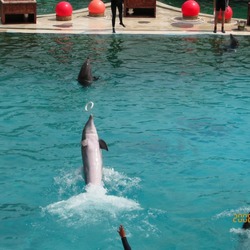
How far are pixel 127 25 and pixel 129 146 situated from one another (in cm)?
1362

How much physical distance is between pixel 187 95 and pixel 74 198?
23.9ft

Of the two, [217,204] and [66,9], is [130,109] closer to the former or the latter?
[217,204]

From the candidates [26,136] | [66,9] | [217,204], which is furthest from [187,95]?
[66,9]

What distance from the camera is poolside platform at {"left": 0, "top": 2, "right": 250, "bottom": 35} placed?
24.5 metres

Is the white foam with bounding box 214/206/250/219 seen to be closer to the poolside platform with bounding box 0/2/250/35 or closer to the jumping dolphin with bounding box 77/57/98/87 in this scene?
the jumping dolphin with bounding box 77/57/98/87

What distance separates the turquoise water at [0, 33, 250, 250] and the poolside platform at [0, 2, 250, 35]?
112 inches

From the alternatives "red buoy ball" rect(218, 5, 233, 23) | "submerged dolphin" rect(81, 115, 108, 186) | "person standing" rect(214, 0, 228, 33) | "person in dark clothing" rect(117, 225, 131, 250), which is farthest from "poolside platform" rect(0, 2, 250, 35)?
"person in dark clothing" rect(117, 225, 131, 250)

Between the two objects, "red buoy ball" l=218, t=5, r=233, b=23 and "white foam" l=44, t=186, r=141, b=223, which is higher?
"red buoy ball" l=218, t=5, r=233, b=23

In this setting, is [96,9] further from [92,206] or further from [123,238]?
[123,238]

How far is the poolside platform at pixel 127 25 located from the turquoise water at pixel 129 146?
284cm

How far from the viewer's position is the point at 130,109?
15.3 metres

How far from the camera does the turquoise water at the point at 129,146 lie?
9523 mm

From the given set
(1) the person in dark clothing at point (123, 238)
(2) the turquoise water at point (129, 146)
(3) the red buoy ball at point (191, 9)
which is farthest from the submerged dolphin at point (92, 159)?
(3) the red buoy ball at point (191, 9)

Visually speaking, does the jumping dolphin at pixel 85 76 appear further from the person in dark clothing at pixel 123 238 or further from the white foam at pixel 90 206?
the person in dark clothing at pixel 123 238
